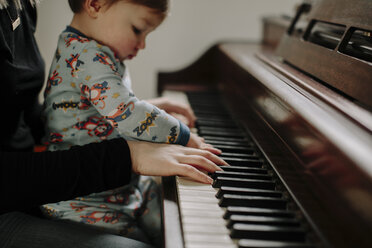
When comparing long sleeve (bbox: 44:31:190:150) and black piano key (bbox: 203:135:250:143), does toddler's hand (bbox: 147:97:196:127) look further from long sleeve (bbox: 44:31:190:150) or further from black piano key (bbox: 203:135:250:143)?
long sleeve (bbox: 44:31:190:150)

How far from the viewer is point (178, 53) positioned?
2.61 m

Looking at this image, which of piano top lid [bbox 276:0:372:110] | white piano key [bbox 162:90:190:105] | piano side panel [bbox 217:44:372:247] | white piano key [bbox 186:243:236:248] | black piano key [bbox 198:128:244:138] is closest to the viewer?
piano side panel [bbox 217:44:372:247]

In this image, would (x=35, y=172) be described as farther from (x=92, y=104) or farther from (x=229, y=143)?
(x=229, y=143)

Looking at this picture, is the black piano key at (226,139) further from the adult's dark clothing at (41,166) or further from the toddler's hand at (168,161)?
the adult's dark clothing at (41,166)

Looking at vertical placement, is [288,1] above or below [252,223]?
above

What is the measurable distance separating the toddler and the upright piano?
19cm

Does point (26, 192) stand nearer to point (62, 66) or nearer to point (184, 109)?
point (62, 66)

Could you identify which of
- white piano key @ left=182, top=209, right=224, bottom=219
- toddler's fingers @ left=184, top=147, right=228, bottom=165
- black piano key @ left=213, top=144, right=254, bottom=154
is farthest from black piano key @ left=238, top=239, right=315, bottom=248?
black piano key @ left=213, top=144, right=254, bottom=154

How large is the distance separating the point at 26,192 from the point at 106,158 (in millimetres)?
190

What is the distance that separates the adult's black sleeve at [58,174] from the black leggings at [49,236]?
4.3 inches

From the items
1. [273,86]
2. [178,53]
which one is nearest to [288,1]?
[178,53]

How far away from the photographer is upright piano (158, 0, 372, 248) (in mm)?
601

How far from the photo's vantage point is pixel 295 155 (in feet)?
2.59

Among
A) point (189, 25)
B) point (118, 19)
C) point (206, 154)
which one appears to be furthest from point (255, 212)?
point (189, 25)
